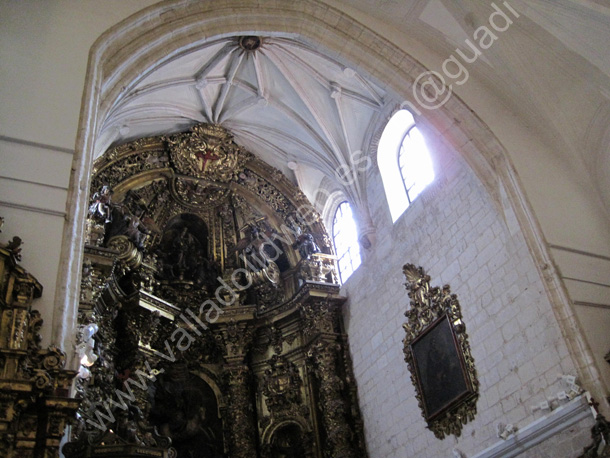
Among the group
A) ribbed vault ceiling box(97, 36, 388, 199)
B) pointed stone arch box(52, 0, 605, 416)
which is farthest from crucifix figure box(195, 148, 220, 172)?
pointed stone arch box(52, 0, 605, 416)

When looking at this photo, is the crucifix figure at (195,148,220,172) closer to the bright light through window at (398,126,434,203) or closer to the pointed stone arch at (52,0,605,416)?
the bright light through window at (398,126,434,203)

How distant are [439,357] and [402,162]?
3.83 metres

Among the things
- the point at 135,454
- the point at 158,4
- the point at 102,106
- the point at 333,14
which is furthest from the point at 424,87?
the point at 135,454

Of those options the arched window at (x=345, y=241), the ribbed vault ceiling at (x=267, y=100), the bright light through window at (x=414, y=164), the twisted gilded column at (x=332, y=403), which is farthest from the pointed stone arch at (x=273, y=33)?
the twisted gilded column at (x=332, y=403)

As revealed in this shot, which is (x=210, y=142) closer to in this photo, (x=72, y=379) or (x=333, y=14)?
(x=333, y=14)

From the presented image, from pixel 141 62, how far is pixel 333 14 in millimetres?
3071

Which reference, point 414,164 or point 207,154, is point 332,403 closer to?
point 414,164

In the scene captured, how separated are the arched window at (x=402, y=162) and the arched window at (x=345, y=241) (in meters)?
1.55

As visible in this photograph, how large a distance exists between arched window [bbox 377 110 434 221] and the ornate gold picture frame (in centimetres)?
150

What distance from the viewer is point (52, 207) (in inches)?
247

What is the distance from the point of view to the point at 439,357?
953 centimetres

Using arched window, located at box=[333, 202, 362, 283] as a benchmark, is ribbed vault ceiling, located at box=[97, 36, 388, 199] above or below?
above

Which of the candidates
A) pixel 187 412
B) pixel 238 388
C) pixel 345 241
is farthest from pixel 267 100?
pixel 187 412

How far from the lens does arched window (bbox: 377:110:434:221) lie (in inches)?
432
